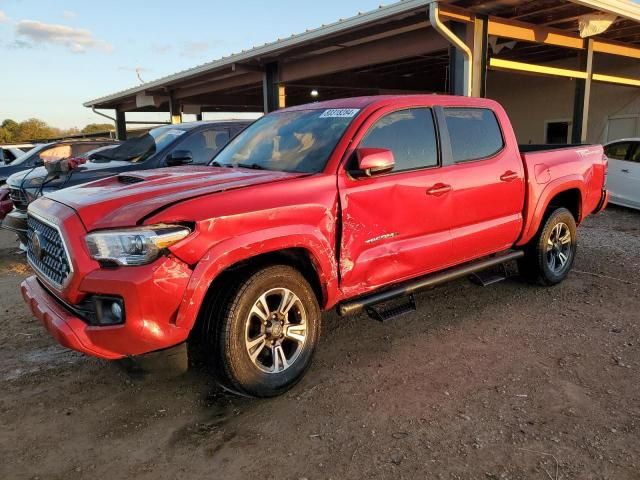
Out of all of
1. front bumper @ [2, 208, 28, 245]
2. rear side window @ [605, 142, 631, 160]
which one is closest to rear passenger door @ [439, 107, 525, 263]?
front bumper @ [2, 208, 28, 245]

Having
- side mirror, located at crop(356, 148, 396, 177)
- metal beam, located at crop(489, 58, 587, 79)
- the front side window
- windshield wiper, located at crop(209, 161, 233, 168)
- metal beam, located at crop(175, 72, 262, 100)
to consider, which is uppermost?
metal beam, located at crop(175, 72, 262, 100)

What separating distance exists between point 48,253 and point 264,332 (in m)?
1.44

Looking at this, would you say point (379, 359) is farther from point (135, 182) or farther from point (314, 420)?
point (135, 182)

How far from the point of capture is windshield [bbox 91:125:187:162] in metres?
7.04

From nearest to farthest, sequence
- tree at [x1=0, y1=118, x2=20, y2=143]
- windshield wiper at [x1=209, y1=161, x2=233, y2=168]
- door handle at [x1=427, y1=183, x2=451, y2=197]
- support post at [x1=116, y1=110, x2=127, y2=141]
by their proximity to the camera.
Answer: door handle at [x1=427, y1=183, x2=451, y2=197] → windshield wiper at [x1=209, y1=161, x2=233, y2=168] → support post at [x1=116, y1=110, x2=127, y2=141] → tree at [x1=0, y1=118, x2=20, y2=143]

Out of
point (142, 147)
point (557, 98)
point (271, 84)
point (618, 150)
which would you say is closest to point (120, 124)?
point (271, 84)

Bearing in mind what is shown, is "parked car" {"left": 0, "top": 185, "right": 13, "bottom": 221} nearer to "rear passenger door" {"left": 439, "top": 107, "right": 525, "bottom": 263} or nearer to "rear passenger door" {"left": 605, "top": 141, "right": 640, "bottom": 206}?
"rear passenger door" {"left": 439, "top": 107, "right": 525, "bottom": 263}

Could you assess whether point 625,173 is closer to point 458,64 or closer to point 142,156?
point 458,64

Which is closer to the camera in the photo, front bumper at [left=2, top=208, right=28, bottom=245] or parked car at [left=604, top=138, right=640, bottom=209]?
front bumper at [left=2, top=208, right=28, bottom=245]

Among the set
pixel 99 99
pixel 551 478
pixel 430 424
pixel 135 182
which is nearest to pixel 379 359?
pixel 430 424

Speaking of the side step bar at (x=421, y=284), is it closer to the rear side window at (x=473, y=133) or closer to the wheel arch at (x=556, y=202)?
the wheel arch at (x=556, y=202)

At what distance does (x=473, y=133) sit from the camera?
4641mm

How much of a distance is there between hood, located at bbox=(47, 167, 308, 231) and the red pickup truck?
1 cm

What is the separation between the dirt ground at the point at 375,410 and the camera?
2.67 m
